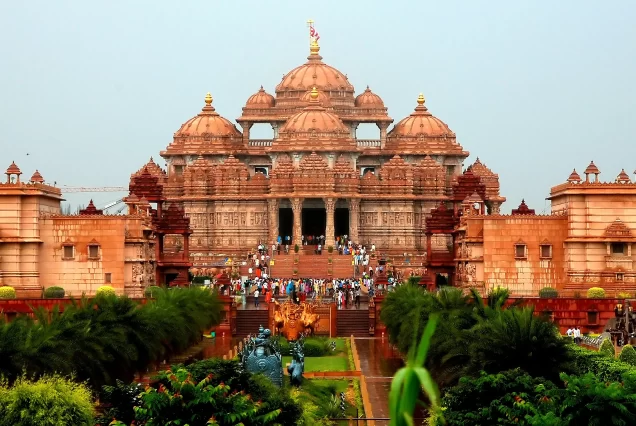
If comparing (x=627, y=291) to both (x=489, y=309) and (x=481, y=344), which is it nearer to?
(x=489, y=309)

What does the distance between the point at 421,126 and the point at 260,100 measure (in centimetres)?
1074

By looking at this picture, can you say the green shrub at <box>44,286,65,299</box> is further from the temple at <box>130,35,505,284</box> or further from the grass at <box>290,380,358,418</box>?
the temple at <box>130,35,505,284</box>

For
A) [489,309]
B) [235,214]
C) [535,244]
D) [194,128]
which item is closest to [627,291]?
[535,244]

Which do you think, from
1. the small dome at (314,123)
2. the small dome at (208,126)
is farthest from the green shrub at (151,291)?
the small dome at (208,126)

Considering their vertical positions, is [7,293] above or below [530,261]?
below

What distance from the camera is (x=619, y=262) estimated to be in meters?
66.8

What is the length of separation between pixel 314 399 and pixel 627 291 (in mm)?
26918

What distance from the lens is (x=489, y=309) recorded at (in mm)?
44469

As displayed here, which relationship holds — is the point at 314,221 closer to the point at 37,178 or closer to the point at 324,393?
the point at 37,178

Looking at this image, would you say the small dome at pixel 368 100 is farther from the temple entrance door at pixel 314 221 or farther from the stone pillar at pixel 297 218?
the stone pillar at pixel 297 218

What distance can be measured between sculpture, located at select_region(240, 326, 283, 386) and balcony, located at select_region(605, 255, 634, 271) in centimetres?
2839

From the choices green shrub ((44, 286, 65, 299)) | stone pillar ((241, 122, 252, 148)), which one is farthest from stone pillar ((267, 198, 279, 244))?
green shrub ((44, 286, 65, 299))

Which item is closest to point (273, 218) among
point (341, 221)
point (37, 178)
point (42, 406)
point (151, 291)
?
point (341, 221)

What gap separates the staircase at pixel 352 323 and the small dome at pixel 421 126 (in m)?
46.3
